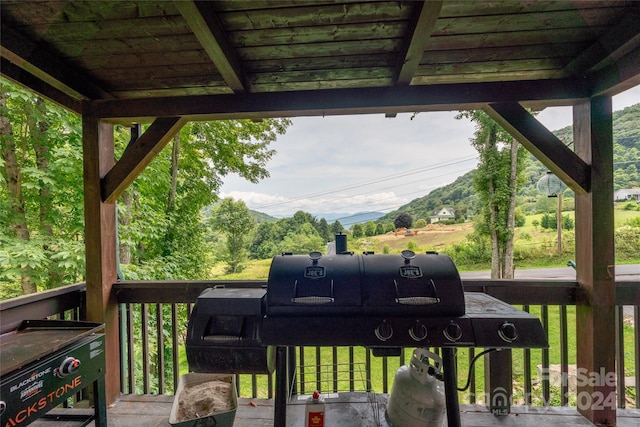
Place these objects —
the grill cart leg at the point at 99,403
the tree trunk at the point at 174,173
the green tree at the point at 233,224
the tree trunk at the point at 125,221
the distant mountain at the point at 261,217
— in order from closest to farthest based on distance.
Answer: the grill cart leg at the point at 99,403, the tree trunk at the point at 125,221, the tree trunk at the point at 174,173, the distant mountain at the point at 261,217, the green tree at the point at 233,224

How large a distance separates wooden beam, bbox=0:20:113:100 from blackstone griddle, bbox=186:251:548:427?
5.27 feet

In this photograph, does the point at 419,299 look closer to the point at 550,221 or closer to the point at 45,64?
the point at 45,64

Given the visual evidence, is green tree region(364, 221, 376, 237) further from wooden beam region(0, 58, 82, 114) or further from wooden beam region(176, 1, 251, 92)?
wooden beam region(0, 58, 82, 114)

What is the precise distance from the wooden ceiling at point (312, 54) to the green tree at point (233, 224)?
18.8 ft

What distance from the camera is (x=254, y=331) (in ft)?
4.46

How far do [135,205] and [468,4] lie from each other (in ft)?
16.8

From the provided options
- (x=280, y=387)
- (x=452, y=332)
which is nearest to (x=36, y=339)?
(x=280, y=387)

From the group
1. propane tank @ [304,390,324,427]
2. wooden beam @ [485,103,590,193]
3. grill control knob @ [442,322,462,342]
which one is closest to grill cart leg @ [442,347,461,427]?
grill control knob @ [442,322,462,342]

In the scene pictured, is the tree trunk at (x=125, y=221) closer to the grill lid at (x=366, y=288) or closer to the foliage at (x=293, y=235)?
the foliage at (x=293, y=235)

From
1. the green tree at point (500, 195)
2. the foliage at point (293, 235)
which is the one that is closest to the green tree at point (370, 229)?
the foliage at point (293, 235)

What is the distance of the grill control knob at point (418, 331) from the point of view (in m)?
1.17

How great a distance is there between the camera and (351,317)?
1.23m

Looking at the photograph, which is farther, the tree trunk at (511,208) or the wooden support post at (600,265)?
the tree trunk at (511,208)

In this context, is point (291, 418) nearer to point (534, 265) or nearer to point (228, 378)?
point (228, 378)
